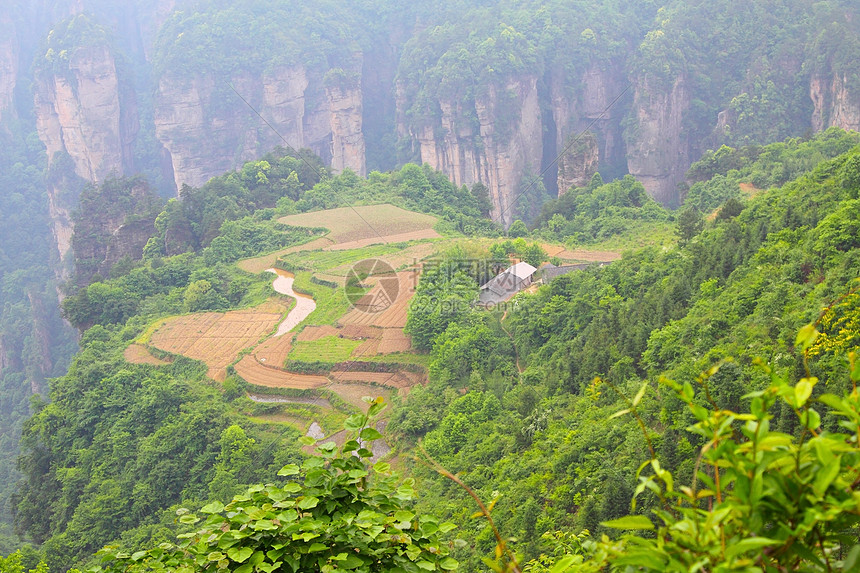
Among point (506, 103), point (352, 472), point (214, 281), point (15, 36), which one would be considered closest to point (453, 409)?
point (352, 472)

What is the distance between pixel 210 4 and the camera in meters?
72.6

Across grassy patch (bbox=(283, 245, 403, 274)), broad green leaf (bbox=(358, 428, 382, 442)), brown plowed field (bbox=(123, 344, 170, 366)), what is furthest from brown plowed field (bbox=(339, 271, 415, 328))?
broad green leaf (bbox=(358, 428, 382, 442))

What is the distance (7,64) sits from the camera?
249 feet

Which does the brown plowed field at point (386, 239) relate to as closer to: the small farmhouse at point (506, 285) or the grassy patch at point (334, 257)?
the grassy patch at point (334, 257)

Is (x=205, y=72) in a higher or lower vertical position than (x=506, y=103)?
higher

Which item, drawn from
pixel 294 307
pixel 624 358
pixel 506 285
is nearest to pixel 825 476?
pixel 624 358

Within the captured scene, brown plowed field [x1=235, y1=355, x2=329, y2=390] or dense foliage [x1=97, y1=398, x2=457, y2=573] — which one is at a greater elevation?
dense foliage [x1=97, y1=398, x2=457, y2=573]

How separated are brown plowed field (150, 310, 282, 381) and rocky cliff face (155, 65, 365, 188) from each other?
37.4 metres

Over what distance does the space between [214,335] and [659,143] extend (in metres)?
38.4

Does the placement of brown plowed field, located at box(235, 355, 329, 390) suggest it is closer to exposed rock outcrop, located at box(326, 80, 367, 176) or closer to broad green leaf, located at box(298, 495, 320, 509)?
broad green leaf, located at box(298, 495, 320, 509)

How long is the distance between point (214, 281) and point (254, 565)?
2732 centimetres

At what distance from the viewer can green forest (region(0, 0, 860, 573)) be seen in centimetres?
382

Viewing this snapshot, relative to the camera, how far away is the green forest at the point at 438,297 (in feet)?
12.5

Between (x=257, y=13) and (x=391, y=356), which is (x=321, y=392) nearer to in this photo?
(x=391, y=356)
